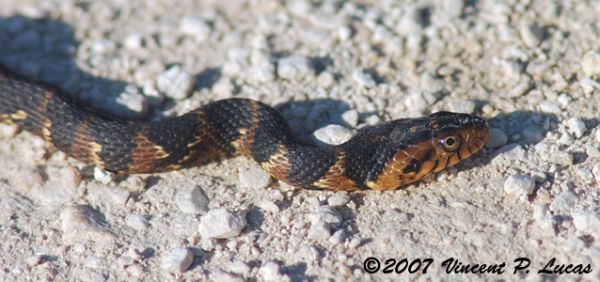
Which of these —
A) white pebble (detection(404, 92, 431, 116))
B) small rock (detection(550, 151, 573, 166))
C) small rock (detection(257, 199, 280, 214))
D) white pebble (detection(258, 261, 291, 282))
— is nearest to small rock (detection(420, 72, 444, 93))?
white pebble (detection(404, 92, 431, 116))

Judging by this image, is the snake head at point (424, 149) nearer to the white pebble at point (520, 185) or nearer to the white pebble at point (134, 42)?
the white pebble at point (520, 185)

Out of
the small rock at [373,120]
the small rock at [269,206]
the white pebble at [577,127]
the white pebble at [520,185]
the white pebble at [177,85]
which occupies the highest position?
the white pebble at [577,127]

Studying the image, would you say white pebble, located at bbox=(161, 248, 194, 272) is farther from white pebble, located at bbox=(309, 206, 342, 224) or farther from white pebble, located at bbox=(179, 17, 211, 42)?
white pebble, located at bbox=(179, 17, 211, 42)

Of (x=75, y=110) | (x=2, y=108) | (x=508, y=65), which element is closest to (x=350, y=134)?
(x=508, y=65)

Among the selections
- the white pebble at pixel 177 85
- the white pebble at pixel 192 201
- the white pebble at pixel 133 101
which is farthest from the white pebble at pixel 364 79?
the white pebble at pixel 133 101

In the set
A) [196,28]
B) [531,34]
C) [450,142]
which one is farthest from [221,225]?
[531,34]

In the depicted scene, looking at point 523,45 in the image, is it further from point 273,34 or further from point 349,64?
point 273,34
